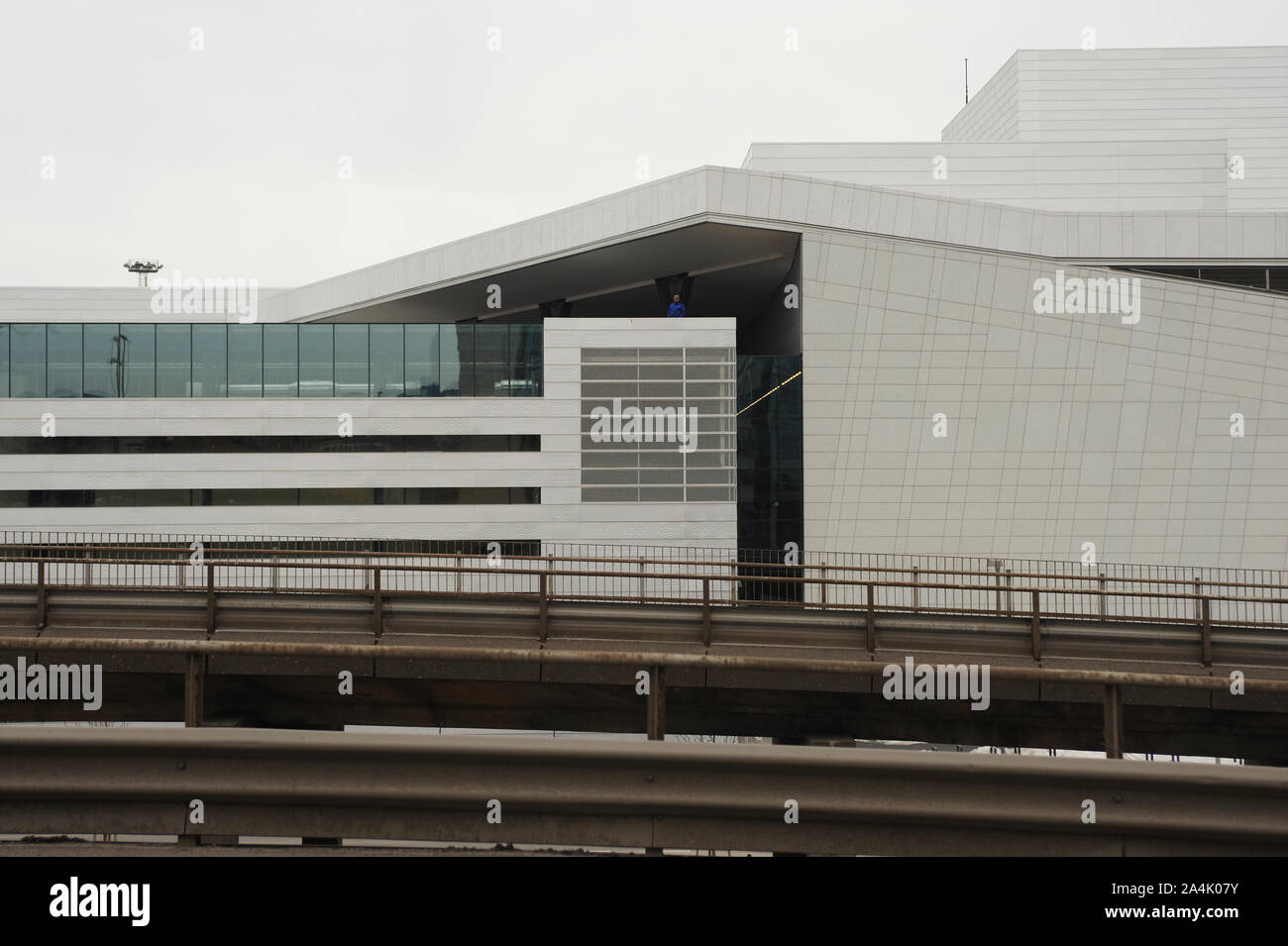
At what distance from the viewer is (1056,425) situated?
2870cm

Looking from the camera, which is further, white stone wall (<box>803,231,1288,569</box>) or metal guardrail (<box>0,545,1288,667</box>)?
white stone wall (<box>803,231,1288,569</box>)

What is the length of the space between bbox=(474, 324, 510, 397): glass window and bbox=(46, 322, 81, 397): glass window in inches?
564

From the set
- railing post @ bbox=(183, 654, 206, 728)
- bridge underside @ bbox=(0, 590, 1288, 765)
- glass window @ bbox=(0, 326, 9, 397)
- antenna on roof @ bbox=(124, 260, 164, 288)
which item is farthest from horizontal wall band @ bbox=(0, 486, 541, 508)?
antenna on roof @ bbox=(124, 260, 164, 288)

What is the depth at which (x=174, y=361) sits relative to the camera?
33.7m

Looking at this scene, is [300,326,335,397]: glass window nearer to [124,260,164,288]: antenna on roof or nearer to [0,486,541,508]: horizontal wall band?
[0,486,541,508]: horizontal wall band

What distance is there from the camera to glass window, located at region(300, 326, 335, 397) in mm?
33156

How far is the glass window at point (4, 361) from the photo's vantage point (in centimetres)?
3397

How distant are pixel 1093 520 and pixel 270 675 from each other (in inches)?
994

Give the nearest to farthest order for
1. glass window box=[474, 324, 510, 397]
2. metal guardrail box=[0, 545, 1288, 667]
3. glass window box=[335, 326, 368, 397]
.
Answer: metal guardrail box=[0, 545, 1288, 667], glass window box=[474, 324, 510, 397], glass window box=[335, 326, 368, 397]

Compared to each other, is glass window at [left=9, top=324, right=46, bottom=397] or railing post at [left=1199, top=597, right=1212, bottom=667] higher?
glass window at [left=9, top=324, right=46, bottom=397]

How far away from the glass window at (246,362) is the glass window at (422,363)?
5.37 meters

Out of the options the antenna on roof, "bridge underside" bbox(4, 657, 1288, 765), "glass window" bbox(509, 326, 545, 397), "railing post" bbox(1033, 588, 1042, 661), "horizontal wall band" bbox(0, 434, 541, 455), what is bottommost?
"bridge underside" bbox(4, 657, 1288, 765)

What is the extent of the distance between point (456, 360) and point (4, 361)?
16.5m

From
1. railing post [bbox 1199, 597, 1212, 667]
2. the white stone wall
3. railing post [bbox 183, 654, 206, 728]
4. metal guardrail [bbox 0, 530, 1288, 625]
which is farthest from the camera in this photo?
the white stone wall
